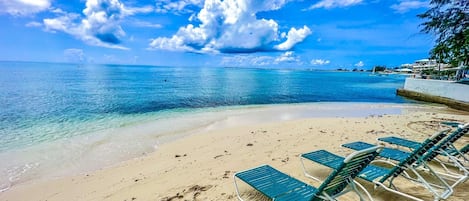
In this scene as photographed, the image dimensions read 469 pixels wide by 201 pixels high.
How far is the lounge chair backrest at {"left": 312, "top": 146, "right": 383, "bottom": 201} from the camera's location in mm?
2443

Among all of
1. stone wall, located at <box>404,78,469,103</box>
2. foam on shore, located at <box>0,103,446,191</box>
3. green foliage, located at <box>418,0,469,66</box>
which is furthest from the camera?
stone wall, located at <box>404,78,469,103</box>

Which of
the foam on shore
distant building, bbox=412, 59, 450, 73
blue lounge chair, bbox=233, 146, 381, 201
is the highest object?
distant building, bbox=412, 59, 450, 73

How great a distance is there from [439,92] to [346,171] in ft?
85.0

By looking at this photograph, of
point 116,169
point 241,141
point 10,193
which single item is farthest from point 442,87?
point 10,193

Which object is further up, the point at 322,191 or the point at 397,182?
the point at 322,191

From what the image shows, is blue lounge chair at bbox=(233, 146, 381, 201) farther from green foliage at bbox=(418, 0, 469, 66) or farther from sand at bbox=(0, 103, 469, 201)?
green foliage at bbox=(418, 0, 469, 66)

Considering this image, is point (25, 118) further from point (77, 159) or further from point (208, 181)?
point (208, 181)

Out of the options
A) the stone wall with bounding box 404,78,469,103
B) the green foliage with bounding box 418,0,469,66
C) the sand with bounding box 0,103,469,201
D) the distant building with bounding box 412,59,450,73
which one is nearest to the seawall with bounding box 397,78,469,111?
the stone wall with bounding box 404,78,469,103

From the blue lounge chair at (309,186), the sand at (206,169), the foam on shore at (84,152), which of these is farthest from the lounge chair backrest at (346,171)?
the foam on shore at (84,152)

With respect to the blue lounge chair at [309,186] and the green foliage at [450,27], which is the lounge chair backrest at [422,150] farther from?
the green foliage at [450,27]

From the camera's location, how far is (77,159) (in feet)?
23.3

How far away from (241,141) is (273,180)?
3.97 meters

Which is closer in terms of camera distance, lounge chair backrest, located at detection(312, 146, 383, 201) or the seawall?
lounge chair backrest, located at detection(312, 146, 383, 201)

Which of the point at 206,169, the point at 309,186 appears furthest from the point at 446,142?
the point at 206,169
